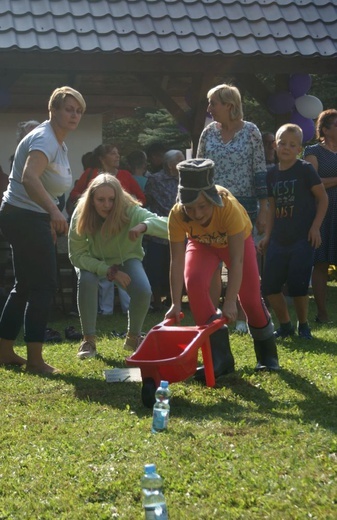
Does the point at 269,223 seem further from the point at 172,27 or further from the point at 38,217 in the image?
the point at 172,27

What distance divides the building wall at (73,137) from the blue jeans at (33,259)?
8468mm

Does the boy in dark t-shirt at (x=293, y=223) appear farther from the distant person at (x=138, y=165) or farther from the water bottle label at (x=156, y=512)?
the water bottle label at (x=156, y=512)

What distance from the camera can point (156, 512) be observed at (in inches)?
140

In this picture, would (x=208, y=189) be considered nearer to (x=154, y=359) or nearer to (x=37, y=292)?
(x=154, y=359)

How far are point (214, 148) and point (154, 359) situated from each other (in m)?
2.52

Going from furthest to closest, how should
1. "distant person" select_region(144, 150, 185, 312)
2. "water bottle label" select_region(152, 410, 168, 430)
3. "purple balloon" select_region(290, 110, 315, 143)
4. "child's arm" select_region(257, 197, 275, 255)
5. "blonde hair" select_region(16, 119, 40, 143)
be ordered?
"purple balloon" select_region(290, 110, 315, 143), "distant person" select_region(144, 150, 185, 312), "blonde hair" select_region(16, 119, 40, 143), "child's arm" select_region(257, 197, 275, 255), "water bottle label" select_region(152, 410, 168, 430)

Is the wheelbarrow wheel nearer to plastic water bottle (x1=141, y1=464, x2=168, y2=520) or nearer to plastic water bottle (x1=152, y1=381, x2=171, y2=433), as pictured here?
plastic water bottle (x1=152, y1=381, x2=171, y2=433)

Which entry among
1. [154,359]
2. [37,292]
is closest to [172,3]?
[37,292]

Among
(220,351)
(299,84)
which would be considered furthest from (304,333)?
(299,84)

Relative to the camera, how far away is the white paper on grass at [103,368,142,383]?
250 inches

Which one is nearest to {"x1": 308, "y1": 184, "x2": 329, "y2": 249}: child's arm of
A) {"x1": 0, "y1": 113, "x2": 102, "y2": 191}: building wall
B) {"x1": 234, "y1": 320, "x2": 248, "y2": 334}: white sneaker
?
{"x1": 234, "y1": 320, "x2": 248, "y2": 334}: white sneaker

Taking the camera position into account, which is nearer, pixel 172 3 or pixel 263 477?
pixel 263 477

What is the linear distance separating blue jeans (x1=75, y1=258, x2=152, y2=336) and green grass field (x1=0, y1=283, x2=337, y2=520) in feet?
2.40

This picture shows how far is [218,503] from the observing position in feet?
12.7
